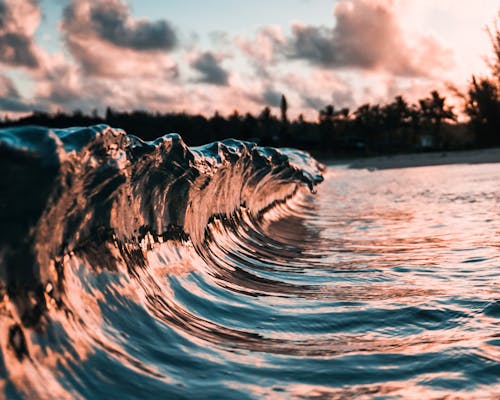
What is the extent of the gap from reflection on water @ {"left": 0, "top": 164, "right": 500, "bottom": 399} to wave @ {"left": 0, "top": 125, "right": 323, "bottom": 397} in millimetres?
17

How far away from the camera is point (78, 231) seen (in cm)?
220

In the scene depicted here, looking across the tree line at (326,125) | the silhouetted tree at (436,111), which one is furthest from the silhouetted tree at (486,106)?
the silhouetted tree at (436,111)

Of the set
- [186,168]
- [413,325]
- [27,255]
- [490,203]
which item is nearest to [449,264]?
[413,325]

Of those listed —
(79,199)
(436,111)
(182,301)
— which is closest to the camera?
(79,199)

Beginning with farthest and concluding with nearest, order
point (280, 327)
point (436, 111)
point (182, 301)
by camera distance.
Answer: point (436, 111) < point (182, 301) < point (280, 327)

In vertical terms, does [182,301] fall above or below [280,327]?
above

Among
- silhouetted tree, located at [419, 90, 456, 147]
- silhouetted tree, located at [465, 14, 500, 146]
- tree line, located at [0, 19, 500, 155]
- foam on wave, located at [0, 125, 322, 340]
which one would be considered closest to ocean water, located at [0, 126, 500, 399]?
foam on wave, located at [0, 125, 322, 340]

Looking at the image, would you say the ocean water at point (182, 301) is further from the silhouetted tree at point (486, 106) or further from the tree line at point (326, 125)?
the tree line at point (326, 125)

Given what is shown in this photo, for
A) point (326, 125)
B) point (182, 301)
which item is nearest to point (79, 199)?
point (182, 301)

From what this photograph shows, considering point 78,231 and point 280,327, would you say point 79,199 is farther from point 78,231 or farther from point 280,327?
point 280,327

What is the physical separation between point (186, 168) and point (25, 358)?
7.13 ft

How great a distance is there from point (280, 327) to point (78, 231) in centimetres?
119

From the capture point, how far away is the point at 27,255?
174 centimetres

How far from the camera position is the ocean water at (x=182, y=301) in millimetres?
1737
